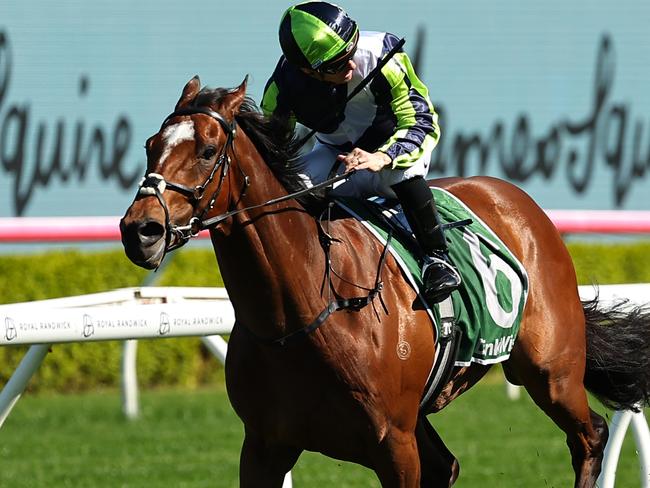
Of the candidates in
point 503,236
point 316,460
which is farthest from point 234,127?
point 316,460

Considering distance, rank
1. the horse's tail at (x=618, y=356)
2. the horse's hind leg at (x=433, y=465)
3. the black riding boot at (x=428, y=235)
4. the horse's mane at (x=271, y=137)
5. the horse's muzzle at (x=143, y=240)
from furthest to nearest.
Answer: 1. the horse's tail at (x=618, y=356)
2. the horse's hind leg at (x=433, y=465)
3. the black riding boot at (x=428, y=235)
4. the horse's mane at (x=271, y=137)
5. the horse's muzzle at (x=143, y=240)

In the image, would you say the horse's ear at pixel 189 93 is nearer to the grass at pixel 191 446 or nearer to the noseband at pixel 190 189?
the noseband at pixel 190 189

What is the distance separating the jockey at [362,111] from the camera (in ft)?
12.2

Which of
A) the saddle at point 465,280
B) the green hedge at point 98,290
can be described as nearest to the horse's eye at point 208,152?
the saddle at point 465,280

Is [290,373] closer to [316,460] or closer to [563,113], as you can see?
[316,460]

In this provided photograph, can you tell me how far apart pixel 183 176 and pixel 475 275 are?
136 cm

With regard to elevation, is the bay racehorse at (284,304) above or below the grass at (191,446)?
above

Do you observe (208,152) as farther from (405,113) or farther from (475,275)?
(475,275)

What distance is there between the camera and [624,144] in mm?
11859

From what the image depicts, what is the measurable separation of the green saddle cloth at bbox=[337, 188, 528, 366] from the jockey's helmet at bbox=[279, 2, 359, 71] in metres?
0.53

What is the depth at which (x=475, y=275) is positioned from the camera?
4289 millimetres

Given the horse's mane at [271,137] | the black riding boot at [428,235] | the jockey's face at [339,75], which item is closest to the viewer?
the horse's mane at [271,137]

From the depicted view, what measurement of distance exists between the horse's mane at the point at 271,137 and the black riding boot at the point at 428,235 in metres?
0.42

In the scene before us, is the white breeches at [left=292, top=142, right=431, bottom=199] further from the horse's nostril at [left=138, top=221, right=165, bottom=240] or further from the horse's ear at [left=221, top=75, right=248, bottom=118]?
the horse's nostril at [left=138, top=221, right=165, bottom=240]
